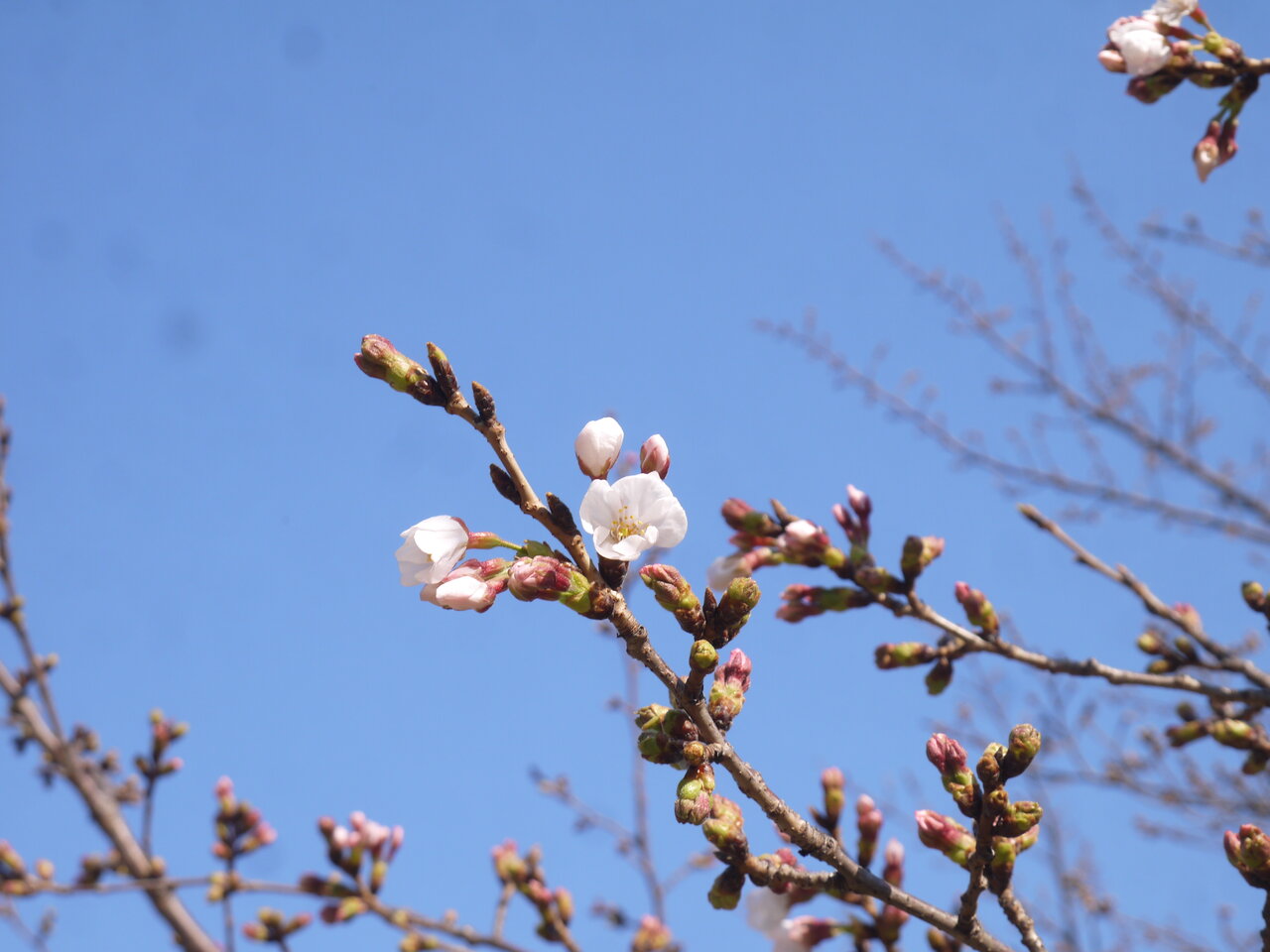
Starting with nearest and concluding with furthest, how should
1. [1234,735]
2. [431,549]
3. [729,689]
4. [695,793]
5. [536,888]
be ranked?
1. [695,793]
2. [729,689]
3. [431,549]
4. [1234,735]
5. [536,888]

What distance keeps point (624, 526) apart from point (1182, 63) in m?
2.07

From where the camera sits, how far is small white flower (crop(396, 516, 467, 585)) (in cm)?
179

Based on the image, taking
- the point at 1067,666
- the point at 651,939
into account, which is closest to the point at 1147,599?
the point at 1067,666

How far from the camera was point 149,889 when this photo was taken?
12.5ft

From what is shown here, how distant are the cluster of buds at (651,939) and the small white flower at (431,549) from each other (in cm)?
339

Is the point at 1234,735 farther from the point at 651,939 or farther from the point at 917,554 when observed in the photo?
the point at 651,939

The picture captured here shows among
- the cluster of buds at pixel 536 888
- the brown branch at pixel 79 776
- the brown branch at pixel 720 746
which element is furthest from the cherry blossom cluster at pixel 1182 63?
the brown branch at pixel 79 776

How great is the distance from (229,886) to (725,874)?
288cm

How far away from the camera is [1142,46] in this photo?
2.64 m

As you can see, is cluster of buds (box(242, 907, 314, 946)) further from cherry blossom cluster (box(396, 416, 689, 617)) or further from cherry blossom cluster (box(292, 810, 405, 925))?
cherry blossom cluster (box(396, 416, 689, 617))

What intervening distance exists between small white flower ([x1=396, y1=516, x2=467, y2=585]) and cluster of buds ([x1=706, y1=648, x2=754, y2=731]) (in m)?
0.50

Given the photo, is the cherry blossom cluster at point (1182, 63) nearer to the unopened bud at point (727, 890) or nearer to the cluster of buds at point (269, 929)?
the unopened bud at point (727, 890)

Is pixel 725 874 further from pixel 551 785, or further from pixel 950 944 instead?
pixel 551 785

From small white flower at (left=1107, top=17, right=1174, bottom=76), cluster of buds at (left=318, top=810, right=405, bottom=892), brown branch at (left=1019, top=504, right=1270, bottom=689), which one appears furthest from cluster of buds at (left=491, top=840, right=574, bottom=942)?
small white flower at (left=1107, top=17, right=1174, bottom=76)
